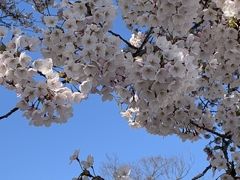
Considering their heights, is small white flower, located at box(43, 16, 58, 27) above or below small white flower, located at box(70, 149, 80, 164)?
above

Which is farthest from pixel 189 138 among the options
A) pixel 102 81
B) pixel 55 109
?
pixel 55 109

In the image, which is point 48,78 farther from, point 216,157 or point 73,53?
point 216,157

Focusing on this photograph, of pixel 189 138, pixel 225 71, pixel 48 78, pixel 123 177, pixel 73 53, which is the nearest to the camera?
pixel 48 78

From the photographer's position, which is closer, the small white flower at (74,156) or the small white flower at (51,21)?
the small white flower at (51,21)

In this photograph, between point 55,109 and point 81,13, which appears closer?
point 55,109

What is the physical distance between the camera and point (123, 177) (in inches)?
189

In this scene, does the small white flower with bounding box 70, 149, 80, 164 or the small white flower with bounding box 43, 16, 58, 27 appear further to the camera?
the small white flower with bounding box 70, 149, 80, 164

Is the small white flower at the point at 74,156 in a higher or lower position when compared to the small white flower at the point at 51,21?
lower

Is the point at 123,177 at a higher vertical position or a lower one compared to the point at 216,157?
lower

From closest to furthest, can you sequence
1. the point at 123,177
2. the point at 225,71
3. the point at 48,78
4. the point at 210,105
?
1. the point at 48,78
2. the point at 123,177
3. the point at 225,71
4. the point at 210,105

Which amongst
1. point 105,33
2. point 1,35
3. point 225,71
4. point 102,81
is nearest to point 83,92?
point 102,81

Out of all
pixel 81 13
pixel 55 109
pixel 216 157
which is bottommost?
pixel 55 109

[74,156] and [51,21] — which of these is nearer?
[51,21]

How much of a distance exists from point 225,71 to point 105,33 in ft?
6.48
